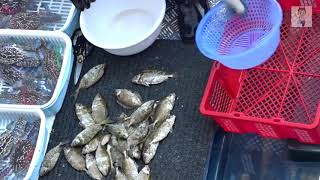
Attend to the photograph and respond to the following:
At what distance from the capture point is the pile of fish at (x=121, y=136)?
121 inches

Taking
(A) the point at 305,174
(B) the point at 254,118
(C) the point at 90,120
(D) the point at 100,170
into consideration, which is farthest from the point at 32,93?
(A) the point at 305,174

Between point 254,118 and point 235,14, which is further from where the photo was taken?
point 235,14

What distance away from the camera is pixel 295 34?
311cm

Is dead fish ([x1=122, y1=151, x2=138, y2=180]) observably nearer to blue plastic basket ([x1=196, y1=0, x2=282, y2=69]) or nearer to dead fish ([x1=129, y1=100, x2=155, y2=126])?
dead fish ([x1=129, y1=100, x2=155, y2=126])

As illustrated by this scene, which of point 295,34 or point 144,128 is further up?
point 295,34

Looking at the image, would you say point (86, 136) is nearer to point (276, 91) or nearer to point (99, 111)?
point (99, 111)

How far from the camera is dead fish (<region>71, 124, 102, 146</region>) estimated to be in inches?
125

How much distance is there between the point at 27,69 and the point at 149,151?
0.92 m

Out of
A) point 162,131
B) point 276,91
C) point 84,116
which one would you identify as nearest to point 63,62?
point 84,116

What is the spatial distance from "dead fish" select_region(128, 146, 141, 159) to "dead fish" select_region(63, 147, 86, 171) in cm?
25

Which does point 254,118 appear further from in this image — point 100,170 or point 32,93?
point 32,93

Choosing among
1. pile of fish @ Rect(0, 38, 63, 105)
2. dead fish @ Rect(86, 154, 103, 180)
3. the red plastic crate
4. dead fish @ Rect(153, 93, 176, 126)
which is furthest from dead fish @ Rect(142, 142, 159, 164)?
pile of fish @ Rect(0, 38, 63, 105)

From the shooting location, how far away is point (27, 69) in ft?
11.6

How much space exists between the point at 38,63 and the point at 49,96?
229 millimetres
